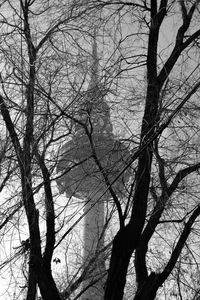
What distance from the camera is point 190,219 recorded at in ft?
14.5

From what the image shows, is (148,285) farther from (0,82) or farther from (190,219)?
(0,82)

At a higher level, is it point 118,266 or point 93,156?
point 93,156

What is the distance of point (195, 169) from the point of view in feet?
15.0

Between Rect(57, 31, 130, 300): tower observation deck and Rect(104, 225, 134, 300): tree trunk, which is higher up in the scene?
Rect(57, 31, 130, 300): tower observation deck

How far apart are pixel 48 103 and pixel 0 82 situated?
48 cm

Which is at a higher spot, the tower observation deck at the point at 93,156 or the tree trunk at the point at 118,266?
the tower observation deck at the point at 93,156

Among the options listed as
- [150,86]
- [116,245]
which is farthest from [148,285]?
[150,86]

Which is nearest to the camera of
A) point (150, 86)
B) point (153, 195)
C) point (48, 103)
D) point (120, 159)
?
point (120, 159)

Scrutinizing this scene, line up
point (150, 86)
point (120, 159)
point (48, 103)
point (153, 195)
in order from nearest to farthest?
point (120, 159) < point (48, 103) < point (150, 86) < point (153, 195)

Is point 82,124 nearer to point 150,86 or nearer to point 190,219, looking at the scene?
point 150,86

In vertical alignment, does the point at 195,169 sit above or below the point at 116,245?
above

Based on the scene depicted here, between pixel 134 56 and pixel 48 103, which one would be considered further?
pixel 134 56

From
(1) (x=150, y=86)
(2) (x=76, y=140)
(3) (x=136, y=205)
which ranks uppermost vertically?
(1) (x=150, y=86)

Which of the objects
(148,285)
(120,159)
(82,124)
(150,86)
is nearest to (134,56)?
(150,86)
